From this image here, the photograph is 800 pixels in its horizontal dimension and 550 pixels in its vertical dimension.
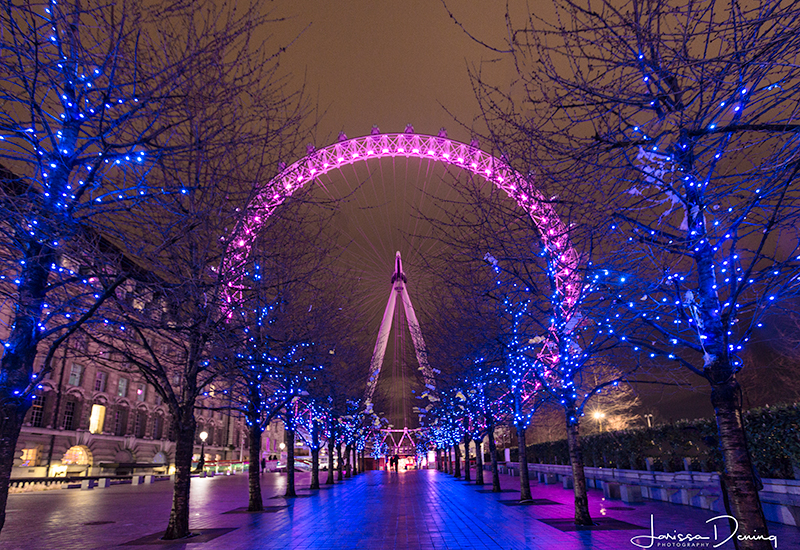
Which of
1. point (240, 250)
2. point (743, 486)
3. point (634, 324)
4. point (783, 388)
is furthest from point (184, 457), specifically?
point (783, 388)

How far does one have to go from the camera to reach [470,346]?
80.2 ft

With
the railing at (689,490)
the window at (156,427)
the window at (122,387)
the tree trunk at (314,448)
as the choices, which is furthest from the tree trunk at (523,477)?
the window at (156,427)

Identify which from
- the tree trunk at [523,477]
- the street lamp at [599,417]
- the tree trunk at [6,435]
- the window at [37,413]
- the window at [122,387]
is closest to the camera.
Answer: the tree trunk at [6,435]

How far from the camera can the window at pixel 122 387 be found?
57.0 meters

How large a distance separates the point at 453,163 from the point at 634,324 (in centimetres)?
2014

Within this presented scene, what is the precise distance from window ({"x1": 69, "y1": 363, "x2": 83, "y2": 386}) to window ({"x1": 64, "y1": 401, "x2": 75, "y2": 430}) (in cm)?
197

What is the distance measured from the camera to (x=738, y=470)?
21.9 feet

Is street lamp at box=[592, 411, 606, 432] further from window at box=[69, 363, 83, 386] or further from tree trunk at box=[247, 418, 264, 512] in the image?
window at box=[69, 363, 83, 386]

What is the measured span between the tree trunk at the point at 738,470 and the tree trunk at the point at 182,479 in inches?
432

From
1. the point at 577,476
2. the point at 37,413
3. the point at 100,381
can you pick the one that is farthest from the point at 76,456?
the point at 577,476

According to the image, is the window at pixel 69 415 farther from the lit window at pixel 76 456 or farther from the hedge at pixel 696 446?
the hedge at pixel 696 446

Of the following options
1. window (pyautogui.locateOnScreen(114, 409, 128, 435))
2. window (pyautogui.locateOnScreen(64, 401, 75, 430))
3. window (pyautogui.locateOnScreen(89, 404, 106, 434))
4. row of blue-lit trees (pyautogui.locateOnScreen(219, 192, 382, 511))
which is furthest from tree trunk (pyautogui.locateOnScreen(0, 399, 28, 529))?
window (pyautogui.locateOnScreen(114, 409, 128, 435))

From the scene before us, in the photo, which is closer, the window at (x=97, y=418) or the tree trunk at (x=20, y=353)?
the tree trunk at (x=20, y=353)

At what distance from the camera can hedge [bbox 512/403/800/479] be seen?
13.4m
